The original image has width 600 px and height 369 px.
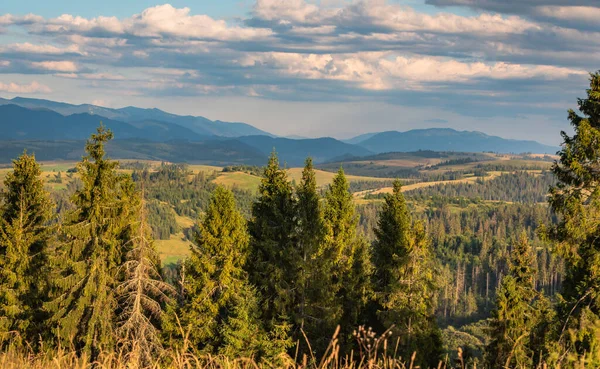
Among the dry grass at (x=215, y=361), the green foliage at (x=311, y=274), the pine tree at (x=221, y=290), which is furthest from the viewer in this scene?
the green foliage at (x=311, y=274)

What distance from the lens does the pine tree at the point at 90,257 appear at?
27.4m

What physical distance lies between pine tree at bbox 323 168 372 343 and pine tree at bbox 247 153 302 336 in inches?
82.0

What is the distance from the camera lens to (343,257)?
1313 inches

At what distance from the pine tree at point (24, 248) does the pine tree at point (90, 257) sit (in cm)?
181

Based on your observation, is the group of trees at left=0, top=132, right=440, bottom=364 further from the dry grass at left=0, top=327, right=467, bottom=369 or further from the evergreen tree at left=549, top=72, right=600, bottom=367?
the dry grass at left=0, top=327, right=467, bottom=369

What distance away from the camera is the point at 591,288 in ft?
53.3

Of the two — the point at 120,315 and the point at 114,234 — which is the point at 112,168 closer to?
the point at 114,234

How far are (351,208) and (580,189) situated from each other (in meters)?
17.5

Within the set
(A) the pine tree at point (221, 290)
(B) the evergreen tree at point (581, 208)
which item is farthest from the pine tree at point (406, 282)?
(B) the evergreen tree at point (581, 208)

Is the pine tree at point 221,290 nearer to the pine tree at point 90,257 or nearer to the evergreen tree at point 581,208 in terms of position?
the pine tree at point 90,257

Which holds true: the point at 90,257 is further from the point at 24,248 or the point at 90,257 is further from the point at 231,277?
the point at 231,277

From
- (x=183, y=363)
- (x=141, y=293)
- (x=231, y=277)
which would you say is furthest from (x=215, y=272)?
(x=183, y=363)

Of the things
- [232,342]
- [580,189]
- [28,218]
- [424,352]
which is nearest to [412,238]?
[424,352]

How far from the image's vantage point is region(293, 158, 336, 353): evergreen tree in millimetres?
31094
